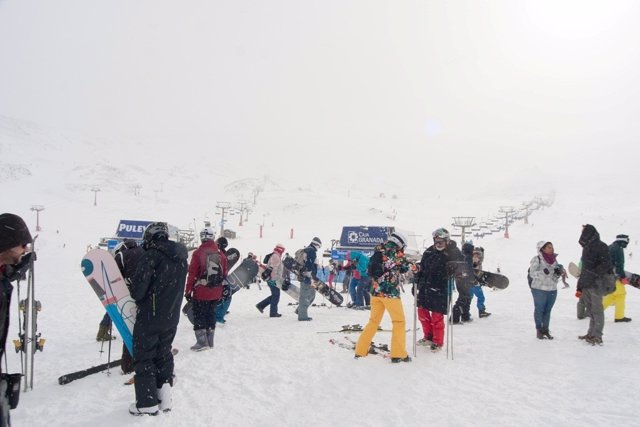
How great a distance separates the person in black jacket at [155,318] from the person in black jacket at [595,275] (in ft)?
21.1

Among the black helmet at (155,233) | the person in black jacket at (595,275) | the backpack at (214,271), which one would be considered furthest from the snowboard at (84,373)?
the person in black jacket at (595,275)

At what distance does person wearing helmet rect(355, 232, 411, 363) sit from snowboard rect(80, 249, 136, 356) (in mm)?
3189

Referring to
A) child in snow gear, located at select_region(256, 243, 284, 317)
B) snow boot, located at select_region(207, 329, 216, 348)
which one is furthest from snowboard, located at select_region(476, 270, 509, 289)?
snow boot, located at select_region(207, 329, 216, 348)

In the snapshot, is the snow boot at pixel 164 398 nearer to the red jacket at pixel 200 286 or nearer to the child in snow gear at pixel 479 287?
the red jacket at pixel 200 286

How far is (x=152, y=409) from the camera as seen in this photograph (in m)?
4.02

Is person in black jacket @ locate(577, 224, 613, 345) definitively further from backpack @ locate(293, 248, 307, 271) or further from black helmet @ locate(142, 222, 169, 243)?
black helmet @ locate(142, 222, 169, 243)

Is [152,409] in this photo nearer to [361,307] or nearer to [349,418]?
[349,418]

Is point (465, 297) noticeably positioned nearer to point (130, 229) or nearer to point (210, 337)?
point (210, 337)

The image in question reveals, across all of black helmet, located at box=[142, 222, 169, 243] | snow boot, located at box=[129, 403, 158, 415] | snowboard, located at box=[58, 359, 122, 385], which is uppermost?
black helmet, located at box=[142, 222, 169, 243]

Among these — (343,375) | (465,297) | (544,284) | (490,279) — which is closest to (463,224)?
(490,279)

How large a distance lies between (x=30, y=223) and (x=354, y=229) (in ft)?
107

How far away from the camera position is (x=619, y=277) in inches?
298

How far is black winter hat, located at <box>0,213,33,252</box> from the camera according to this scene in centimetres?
256

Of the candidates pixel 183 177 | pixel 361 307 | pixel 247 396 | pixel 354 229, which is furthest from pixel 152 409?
pixel 183 177
